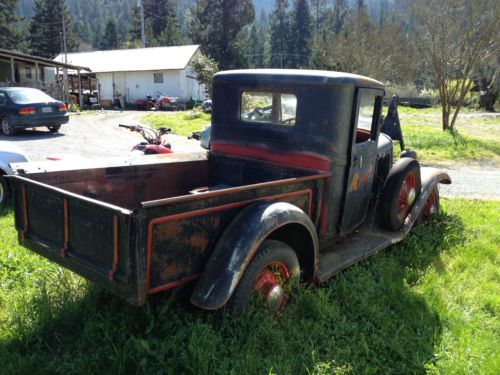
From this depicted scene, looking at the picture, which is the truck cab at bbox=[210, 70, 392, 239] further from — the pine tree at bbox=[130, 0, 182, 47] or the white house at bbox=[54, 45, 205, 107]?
the pine tree at bbox=[130, 0, 182, 47]

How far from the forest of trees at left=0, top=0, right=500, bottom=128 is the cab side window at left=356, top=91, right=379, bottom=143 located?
10984 mm

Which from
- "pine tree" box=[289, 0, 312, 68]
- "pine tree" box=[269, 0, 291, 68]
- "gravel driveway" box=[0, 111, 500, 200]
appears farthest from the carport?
"pine tree" box=[289, 0, 312, 68]

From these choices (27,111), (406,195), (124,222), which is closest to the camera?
(124,222)

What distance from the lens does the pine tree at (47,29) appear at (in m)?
54.1

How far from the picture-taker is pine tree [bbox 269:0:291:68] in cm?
6969

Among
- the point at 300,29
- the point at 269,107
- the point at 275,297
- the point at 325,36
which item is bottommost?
the point at 275,297

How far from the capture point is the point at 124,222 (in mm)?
2461

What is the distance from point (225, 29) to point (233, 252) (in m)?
45.6

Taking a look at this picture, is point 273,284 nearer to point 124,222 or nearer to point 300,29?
point 124,222

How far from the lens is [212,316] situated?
311 centimetres

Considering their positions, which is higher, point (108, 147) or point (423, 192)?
point (423, 192)

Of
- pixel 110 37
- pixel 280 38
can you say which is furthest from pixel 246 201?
pixel 110 37

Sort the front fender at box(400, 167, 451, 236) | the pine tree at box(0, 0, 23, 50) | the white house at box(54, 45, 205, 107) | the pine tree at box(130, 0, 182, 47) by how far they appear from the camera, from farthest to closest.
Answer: the pine tree at box(130, 0, 182, 47) < the pine tree at box(0, 0, 23, 50) < the white house at box(54, 45, 205, 107) < the front fender at box(400, 167, 451, 236)

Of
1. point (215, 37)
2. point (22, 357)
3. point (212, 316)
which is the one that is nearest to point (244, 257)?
point (212, 316)
